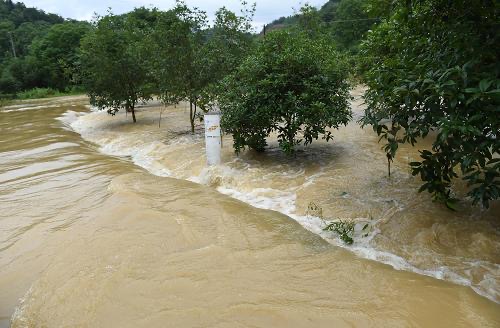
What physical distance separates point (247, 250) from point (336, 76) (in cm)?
520

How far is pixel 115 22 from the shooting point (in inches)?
689

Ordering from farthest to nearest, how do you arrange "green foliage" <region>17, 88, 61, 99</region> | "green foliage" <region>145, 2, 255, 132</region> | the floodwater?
"green foliage" <region>17, 88, 61, 99</region>
"green foliage" <region>145, 2, 255, 132</region>
the floodwater

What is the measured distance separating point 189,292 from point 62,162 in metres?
8.20

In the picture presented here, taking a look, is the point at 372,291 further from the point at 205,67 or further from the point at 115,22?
the point at 115,22

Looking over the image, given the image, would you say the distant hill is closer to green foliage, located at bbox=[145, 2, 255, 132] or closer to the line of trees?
the line of trees

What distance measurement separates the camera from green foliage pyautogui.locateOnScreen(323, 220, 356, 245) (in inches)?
214

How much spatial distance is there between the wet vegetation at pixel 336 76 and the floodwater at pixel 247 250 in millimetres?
710

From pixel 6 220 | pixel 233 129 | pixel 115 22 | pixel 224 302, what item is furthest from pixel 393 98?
pixel 115 22

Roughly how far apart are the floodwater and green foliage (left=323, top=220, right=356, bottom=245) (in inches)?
3.7

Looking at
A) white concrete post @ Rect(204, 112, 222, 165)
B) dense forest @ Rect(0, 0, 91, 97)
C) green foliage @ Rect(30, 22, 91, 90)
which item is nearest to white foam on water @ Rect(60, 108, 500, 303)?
white concrete post @ Rect(204, 112, 222, 165)

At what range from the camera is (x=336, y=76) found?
29.6ft

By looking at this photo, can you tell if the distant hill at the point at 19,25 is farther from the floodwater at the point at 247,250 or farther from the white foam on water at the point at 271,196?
the floodwater at the point at 247,250

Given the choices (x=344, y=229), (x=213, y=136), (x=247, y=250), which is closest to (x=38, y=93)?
(x=213, y=136)

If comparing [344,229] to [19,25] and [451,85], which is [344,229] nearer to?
[451,85]
